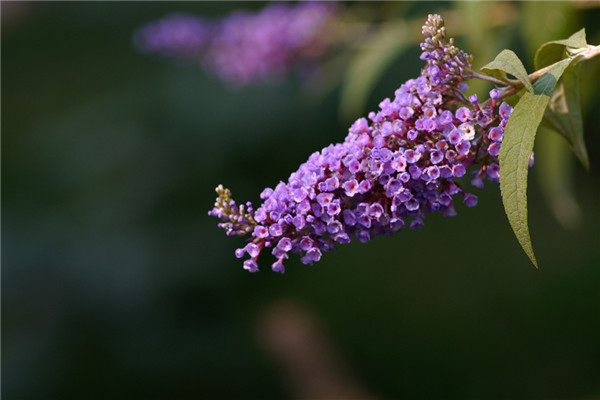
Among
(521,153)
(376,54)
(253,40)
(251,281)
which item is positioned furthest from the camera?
(251,281)

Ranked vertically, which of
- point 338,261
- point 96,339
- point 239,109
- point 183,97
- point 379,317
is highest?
point 183,97

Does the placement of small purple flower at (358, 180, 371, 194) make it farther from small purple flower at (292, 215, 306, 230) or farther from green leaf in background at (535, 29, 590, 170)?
green leaf in background at (535, 29, 590, 170)

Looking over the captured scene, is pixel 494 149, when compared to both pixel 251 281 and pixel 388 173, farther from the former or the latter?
pixel 251 281

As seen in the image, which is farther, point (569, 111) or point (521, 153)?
point (569, 111)

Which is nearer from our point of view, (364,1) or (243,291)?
(364,1)

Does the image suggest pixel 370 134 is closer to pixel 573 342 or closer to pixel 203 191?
pixel 573 342

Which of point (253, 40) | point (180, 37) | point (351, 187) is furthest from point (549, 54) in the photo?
point (180, 37)

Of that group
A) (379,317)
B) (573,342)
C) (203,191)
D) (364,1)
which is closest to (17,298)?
(203,191)
